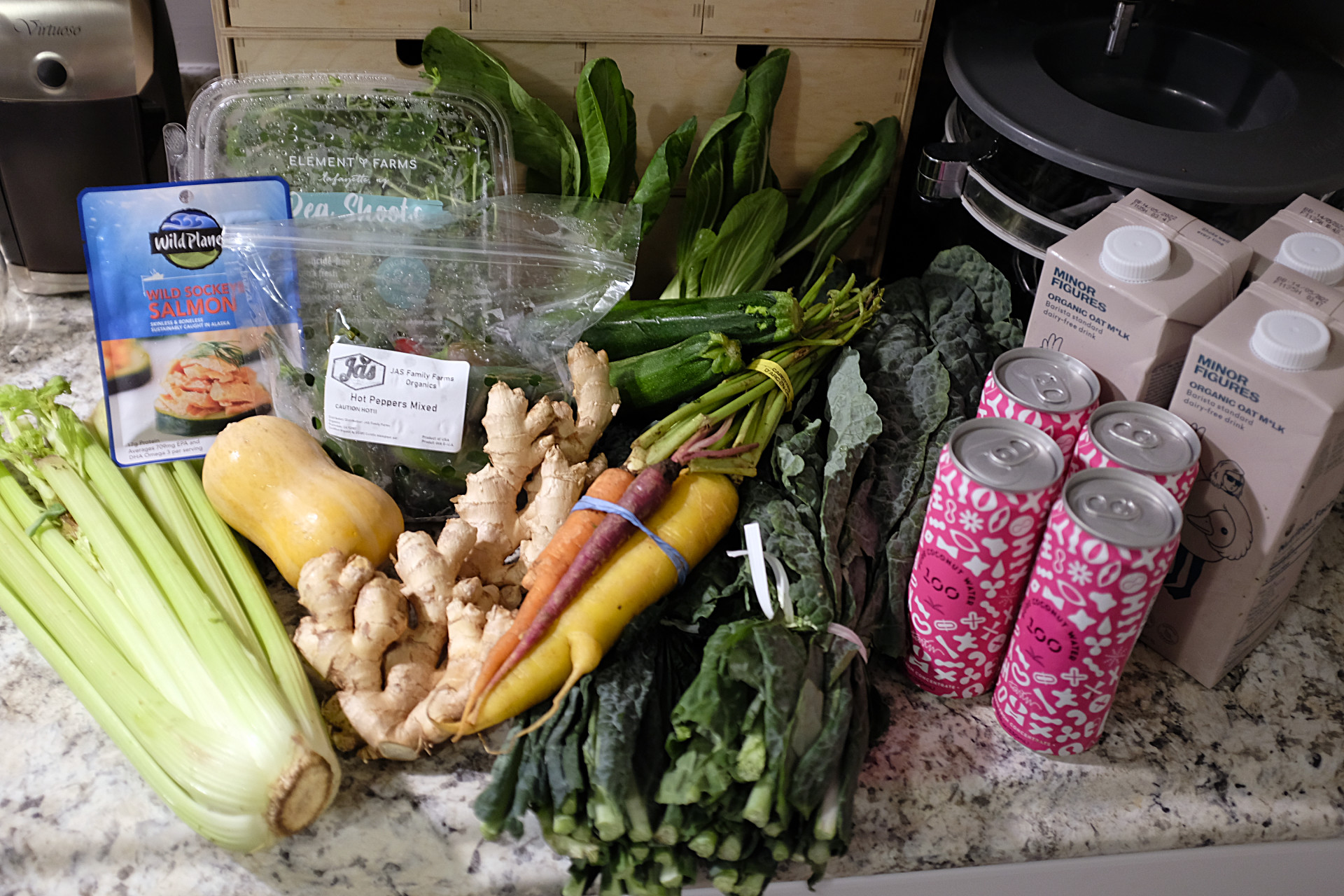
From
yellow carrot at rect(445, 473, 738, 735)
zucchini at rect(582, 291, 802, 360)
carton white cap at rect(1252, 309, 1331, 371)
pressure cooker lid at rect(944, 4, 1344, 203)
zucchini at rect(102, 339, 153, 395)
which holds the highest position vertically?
pressure cooker lid at rect(944, 4, 1344, 203)

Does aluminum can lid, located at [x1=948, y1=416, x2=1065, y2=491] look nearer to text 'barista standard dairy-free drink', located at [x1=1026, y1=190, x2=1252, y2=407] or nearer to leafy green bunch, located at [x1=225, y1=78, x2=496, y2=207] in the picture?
text 'barista standard dairy-free drink', located at [x1=1026, y1=190, x2=1252, y2=407]

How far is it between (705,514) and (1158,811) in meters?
0.45

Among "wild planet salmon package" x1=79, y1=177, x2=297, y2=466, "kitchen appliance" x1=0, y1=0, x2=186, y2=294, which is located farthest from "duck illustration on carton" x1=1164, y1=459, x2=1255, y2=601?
"kitchen appliance" x1=0, y1=0, x2=186, y2=294

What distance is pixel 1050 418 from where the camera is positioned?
0.80 meters

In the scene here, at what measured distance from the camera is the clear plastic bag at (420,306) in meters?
0.99

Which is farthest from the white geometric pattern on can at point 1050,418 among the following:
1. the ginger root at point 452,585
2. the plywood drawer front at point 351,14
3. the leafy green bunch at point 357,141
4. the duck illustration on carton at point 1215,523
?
the plywood drawer front at point 351,14

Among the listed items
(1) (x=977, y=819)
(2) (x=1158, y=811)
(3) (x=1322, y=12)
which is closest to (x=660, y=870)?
(1) (x=977, y=819)

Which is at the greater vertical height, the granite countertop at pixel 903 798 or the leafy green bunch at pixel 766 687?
the leafy green bunch at pixel 766 687

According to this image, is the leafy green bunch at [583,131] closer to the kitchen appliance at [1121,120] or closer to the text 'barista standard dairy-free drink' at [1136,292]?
the kitchen appliance at [1121,120]

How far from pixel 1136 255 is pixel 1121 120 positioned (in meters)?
0.27

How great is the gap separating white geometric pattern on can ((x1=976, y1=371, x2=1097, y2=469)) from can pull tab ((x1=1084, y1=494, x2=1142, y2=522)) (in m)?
0.07

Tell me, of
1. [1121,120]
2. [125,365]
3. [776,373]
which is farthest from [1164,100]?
[125,365]

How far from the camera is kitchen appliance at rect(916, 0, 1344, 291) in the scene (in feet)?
3.13

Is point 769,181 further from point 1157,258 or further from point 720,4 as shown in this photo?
point 1157,258
